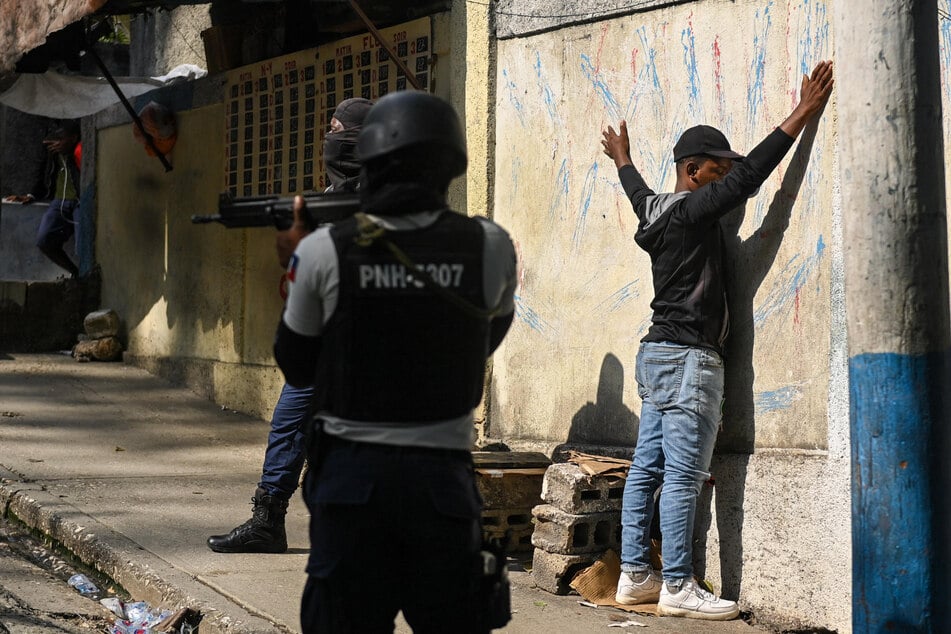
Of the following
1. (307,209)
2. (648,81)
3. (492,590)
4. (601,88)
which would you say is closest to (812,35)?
(648,81)

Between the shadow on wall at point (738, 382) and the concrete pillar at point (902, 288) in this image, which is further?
the shadow on wall at point (738, 382)

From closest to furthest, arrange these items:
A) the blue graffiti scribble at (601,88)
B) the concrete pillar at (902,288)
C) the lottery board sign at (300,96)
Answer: the concrete pillar at (902,288)
the blue graffiti scribble at (601,88)
the lottery board sign at (300,96)

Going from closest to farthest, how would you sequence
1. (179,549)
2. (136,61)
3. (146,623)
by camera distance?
(146,623) → (179,549) → (136,61)

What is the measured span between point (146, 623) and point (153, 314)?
Answer: 19.9ft

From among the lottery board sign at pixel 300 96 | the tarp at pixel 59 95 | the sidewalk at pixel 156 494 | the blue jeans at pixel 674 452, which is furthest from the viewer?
the tarp at pixel 59 95

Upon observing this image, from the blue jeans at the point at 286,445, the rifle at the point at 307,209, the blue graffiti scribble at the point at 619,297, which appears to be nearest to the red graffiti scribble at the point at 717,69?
the blue graffiti scribble at the point at 619,297

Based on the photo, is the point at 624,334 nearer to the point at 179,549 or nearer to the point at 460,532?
the point at 179,549

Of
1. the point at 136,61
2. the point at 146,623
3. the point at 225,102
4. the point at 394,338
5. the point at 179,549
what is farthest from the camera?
the point at 136,61

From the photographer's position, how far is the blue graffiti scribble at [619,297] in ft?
18.6

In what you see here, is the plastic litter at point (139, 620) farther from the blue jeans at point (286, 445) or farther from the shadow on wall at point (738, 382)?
the shadow on wall at point (738, 382)

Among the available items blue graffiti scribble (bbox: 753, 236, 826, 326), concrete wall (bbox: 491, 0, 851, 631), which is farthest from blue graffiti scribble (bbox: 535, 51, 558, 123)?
blue graffiti scribble (bbox: 753, 236, 826, 326)

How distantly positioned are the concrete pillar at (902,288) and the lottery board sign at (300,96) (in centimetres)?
387

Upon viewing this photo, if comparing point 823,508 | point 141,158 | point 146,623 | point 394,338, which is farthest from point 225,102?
point 394,338

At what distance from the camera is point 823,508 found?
472cm
